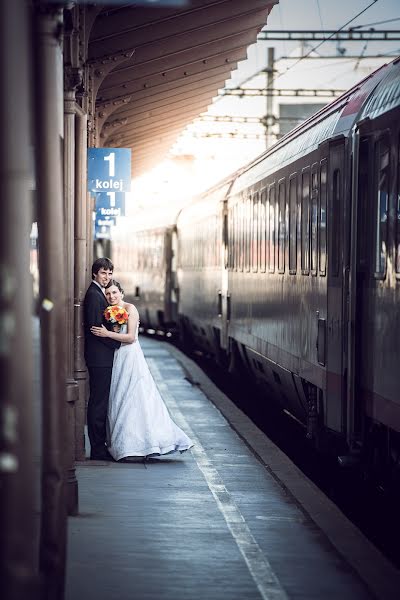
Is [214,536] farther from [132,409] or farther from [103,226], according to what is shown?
[103,226]

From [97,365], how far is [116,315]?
517 mm

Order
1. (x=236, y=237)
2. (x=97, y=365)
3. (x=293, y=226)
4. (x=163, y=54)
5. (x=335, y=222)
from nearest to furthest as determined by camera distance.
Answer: (x=335, y=222)
(x=97, y=365)
(x=293, y=226)
(x=163, y=54)
(x=236, y=237)

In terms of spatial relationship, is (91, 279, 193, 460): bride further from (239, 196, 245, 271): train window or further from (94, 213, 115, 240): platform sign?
(94, 213, 115, 240): platform sign

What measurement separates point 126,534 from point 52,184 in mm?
3026

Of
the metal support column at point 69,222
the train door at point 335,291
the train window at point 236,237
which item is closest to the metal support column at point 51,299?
the metal support column at point 69,222

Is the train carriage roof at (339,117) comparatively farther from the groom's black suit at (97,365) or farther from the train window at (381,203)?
the groom's black suit at (97,365)

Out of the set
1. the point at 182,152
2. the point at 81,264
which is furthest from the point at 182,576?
the point at 182,152

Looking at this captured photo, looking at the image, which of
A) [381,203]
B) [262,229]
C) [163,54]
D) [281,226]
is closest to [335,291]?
[381,203]

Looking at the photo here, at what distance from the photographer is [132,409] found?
12734 millimetres

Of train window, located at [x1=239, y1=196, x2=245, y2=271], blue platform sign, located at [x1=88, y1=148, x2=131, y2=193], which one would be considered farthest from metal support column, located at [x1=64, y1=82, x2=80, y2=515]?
train window, located at [x1=239, y1=196, x2=245, y2=271]

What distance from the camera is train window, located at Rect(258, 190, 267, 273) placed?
17672mm

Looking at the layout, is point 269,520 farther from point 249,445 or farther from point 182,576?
point 249,445

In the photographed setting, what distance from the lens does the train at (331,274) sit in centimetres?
981

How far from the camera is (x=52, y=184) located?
707 centimetres
